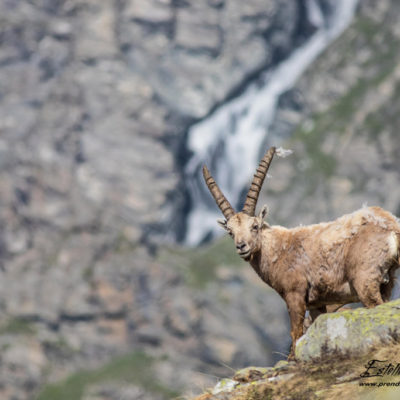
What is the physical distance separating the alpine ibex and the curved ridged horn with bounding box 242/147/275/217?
4cm

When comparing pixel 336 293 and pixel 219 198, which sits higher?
pixel 219 198

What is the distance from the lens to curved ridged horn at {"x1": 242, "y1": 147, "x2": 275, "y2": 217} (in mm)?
29297

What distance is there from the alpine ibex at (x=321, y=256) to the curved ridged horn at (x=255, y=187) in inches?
1.6

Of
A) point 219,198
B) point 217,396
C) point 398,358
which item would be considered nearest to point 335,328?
point 398,358

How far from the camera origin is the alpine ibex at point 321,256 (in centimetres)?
2402

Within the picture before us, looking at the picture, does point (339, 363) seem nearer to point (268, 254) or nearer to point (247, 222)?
point (268, 254)

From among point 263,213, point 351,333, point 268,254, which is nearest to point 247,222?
point 268,254

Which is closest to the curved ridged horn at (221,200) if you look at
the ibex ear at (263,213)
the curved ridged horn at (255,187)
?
the curved ridged horn at (255,187)

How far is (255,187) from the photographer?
29.6m

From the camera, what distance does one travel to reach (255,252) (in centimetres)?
2844

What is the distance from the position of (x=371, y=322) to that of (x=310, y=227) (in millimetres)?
7161

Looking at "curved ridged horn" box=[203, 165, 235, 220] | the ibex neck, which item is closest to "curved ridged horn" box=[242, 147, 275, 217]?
"curved ridged horn" box=[203, 165, 235, 220]

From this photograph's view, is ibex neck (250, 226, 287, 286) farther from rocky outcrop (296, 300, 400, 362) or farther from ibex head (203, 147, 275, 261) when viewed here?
rocky outcrop (296, 300, 400, 362)

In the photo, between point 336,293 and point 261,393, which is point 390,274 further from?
point 261,393
